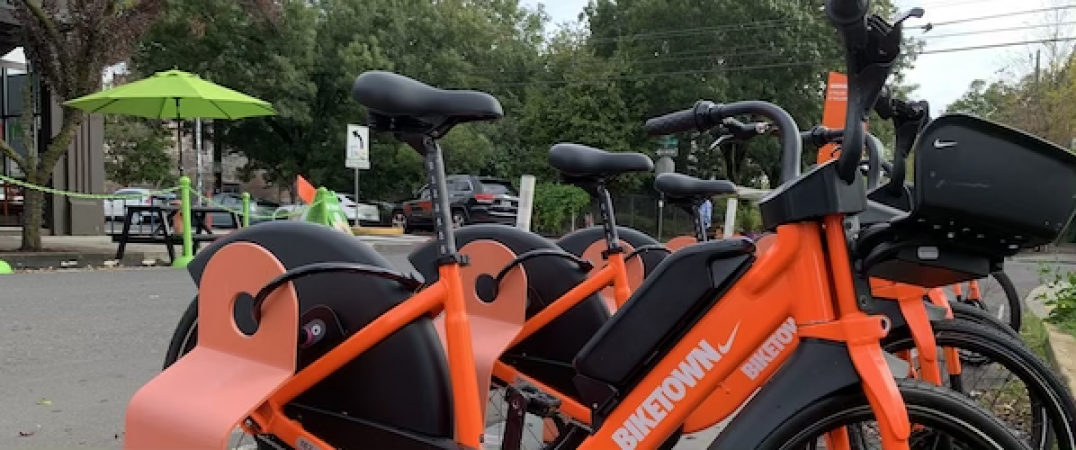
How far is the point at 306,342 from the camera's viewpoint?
7.24 ft

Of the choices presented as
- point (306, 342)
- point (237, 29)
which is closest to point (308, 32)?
point (237, 29)

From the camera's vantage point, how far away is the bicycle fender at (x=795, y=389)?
153cm

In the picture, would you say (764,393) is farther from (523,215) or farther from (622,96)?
(622,96)

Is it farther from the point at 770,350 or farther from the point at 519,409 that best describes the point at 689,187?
the point at 770,350

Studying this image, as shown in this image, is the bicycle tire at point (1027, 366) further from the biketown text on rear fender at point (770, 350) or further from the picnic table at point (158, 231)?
the picnic table at point (158, 231)

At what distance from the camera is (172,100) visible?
12.0m

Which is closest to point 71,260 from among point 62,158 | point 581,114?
point 62,158

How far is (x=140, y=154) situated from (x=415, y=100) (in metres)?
36.3

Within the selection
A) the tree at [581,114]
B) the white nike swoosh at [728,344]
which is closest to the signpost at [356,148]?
the tree at [581,114]

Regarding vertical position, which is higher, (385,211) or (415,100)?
(415,100)

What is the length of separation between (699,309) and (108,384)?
3399mm

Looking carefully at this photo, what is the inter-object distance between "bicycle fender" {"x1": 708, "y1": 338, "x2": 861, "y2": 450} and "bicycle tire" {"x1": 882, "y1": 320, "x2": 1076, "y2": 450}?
→ 89 cm

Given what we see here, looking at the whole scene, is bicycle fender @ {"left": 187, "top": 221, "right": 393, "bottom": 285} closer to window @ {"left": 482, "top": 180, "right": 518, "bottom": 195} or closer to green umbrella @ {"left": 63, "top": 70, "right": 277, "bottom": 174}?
green umbrella @ {"left": 63, "top": 70, "right": 277, "bottom": 174}

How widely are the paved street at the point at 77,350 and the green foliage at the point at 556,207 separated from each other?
17.6 meters
